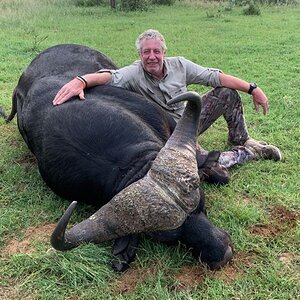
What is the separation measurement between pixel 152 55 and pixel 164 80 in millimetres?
352

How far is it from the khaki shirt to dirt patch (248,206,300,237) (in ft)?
4.39

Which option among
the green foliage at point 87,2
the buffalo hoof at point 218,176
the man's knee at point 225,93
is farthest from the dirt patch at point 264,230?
the green foliage at point 87,2

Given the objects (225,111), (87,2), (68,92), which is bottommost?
(87,2)

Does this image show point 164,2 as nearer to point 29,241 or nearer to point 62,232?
point 29,241

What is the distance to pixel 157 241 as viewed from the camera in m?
3.55

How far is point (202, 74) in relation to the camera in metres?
4.82

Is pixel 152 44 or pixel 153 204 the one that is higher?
pixel 152 44

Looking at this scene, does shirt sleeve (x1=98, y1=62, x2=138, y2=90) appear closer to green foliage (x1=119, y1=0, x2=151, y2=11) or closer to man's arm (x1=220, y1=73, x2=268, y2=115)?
man's arm (x1=220, y1=73, x2=268, y2=115)

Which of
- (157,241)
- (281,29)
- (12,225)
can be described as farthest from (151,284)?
(281,29)

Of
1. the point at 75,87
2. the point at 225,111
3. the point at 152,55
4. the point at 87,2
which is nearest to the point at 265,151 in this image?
the point at 225,111

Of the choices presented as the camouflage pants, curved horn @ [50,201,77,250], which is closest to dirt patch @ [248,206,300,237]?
the camouflage pants

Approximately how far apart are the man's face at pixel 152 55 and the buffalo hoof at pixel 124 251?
5.93 ft

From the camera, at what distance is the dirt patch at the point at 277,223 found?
3805mm

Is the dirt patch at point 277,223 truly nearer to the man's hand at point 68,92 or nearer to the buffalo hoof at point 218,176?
the buffalo hoof at point 218,176
